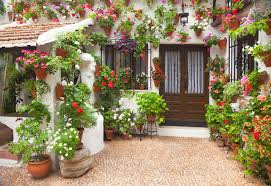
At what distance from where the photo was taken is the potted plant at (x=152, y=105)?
8.23 m

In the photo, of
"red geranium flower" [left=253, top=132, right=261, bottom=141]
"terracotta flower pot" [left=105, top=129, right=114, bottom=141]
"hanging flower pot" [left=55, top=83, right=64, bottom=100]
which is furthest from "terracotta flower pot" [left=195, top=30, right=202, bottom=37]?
"hanging flower pot" [left=55, top=83, right=64, bottom=100]

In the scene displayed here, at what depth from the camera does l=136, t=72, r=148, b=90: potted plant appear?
8867mm

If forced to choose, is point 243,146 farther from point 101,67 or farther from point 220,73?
point 101,67

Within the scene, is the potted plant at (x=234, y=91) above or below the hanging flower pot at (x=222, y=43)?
below

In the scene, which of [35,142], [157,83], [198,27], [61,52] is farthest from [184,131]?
[35,142]

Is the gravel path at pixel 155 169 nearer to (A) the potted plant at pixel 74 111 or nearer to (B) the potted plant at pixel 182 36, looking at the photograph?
(A) the potted plant at pixel 74 111

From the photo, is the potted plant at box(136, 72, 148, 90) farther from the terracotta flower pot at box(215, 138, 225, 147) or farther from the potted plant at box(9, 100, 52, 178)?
the potted plant at box(9, 100, 52, 178)

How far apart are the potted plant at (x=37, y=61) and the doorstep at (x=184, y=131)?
15.5 feet

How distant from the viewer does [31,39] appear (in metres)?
5.73

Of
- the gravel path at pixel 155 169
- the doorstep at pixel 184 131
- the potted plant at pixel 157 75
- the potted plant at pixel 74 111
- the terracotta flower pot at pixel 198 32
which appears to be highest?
the terracotta flower pot at pixel 198 32

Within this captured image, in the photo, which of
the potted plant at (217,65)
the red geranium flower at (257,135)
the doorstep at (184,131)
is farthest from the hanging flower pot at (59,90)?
the potted plant at (217,65)

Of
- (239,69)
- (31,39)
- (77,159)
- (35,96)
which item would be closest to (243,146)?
(239,69)

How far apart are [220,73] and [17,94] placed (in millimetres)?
6430

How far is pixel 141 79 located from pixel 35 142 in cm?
448
